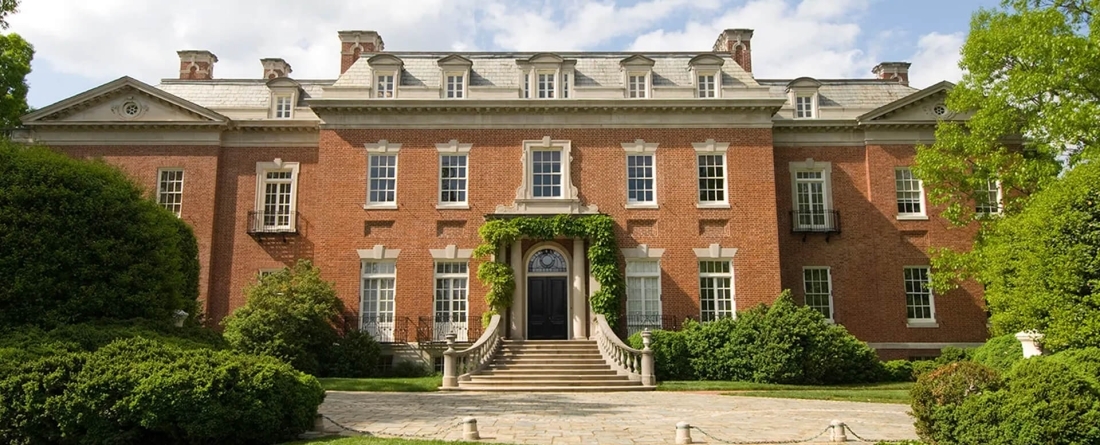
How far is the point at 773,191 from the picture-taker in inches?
928

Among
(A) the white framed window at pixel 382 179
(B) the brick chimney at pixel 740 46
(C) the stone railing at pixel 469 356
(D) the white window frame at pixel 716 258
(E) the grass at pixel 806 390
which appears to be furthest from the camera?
(B) the brick chimney at pixel 740 46

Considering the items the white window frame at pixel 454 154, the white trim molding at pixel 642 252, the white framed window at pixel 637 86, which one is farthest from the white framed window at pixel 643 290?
the white window frame at pixel 454 154

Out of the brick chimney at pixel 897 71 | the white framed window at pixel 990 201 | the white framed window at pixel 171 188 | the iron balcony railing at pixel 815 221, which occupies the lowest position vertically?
the iron balcony railing at pixel 815 221

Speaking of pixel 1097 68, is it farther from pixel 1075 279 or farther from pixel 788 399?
pixel 788 399

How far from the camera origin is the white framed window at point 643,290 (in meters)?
22.8

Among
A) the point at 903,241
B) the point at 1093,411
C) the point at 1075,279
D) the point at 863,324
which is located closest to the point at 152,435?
the point at 1093,411

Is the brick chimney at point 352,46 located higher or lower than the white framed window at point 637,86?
higher

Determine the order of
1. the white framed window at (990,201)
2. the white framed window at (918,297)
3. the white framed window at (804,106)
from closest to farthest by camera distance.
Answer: the white framed window at (990,201)
the white framed window at (918,297)
the white framed window at (804,106)

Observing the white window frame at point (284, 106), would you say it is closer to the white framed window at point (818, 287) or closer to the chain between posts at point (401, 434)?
the chain between posts at point (401, 434)

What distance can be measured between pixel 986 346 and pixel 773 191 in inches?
276

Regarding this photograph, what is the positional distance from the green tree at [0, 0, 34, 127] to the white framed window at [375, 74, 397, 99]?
9.97m

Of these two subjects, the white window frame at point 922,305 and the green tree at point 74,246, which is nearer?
the green tree at point 74,246

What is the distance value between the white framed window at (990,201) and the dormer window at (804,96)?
564 centimetres

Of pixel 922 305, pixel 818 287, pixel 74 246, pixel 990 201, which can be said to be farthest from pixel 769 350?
pixel 74 246
